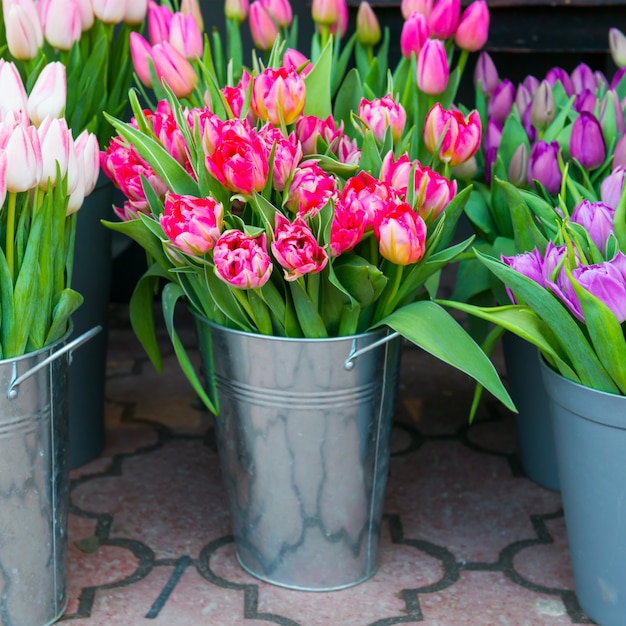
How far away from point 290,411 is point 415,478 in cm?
54

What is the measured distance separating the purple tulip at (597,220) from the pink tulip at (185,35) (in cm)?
69

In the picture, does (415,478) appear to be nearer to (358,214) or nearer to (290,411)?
(290,411)

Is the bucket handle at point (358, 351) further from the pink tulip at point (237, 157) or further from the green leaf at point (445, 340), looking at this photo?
the pink tulip at point (237, 157)

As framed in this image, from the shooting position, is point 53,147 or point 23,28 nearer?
point 53,147

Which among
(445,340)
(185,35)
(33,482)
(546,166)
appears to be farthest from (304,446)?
(185,35)

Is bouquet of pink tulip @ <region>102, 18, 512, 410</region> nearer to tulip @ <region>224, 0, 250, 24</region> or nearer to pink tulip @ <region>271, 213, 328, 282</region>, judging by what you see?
pink tulip @ <region>271, 213, 328, 282</region>

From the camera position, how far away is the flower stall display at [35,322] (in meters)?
1.31

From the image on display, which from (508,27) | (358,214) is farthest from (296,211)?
(508,27)

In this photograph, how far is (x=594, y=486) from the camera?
1.39 meters

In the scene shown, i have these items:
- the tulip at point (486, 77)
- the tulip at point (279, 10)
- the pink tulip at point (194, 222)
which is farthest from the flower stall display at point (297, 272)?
the tulip at point (486, 77)

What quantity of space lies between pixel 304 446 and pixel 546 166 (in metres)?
0.60

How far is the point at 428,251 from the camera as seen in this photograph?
143 cm

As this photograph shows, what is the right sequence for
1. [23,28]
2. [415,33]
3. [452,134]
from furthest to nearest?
[415,33]
[23,28]
[452,134]

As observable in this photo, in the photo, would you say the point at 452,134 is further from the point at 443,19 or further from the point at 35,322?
the point at 35,322
